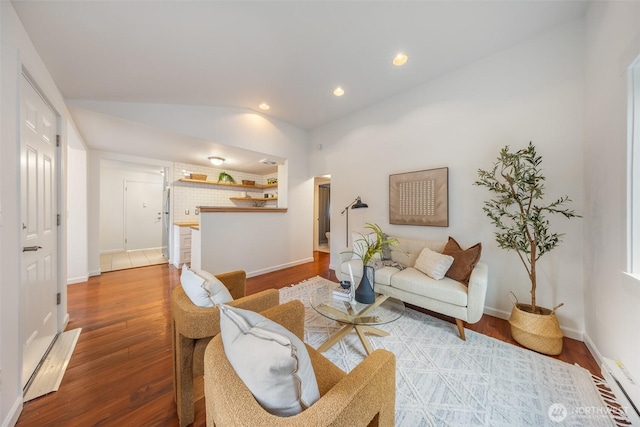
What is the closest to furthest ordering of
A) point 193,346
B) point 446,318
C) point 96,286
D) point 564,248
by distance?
point 193,346 → point 564,248 → point 446,318 → point 96,286

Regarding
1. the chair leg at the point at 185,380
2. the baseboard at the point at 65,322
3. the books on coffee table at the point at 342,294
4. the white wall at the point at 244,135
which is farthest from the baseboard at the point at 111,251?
the books on coffee table at the point at 342,294

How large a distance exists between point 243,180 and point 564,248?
19.3 ft

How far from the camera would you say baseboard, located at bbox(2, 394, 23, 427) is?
116 centimetres

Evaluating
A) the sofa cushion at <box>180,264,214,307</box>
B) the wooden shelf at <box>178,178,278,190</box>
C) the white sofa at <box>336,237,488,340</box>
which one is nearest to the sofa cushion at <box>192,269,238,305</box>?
the sofa cushion at <box>180,264,214,307</box>

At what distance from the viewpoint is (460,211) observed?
107 inches

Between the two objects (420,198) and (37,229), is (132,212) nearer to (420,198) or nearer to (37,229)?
(37,229)

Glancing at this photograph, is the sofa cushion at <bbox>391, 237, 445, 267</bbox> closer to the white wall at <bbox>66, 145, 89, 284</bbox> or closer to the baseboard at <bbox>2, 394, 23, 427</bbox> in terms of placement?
the baseboard at <bbox>2, 394, 23, 427</bbox>

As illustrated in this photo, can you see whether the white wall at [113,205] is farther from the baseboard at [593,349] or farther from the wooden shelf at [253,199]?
the baseboard at [593,349]

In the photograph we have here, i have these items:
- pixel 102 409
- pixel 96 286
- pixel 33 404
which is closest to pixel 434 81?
pixel 102 409

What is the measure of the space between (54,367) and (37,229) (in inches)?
41.8

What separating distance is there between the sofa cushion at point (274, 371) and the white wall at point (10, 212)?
1.50m

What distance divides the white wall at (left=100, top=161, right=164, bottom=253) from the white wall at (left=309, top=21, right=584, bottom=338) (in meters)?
5.58

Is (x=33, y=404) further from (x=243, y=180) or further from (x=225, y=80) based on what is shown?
(x=243, y=180)
